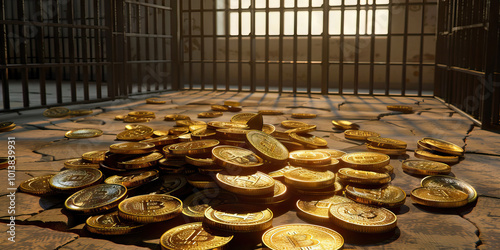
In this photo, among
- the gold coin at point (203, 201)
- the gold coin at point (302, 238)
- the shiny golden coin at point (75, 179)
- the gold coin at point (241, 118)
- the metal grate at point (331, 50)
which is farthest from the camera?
the metal grate at point (331, 50)

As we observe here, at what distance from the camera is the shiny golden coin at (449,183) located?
85.9 inches

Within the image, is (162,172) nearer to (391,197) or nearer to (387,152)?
(391,197)

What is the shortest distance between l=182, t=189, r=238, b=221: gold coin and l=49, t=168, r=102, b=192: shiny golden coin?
555 mm

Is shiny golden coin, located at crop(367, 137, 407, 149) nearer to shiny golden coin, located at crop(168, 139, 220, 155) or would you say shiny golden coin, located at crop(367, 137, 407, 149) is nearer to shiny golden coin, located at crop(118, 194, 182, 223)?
shiny golden coin, located at crop(168, 139, 220, 155)

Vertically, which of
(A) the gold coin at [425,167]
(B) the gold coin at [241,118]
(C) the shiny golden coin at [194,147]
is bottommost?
(A) the gold coin at [425,167]

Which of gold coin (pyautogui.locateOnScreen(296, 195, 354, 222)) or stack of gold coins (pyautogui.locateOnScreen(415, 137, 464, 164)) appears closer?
gold coin (pyautogui.locateOnScreen(296, 195, 354, 222))

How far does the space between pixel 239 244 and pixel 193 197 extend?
0.46 metres

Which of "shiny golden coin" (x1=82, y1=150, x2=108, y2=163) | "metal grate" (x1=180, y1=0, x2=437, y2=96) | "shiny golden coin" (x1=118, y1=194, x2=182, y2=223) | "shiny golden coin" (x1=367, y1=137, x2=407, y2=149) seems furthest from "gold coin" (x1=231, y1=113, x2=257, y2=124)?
"metal grate" (x1=180, y1=0, x2=437, y2=96)

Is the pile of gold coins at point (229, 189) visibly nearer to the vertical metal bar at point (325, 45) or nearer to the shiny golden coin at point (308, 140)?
the shiny golden coin at point (308, 140)

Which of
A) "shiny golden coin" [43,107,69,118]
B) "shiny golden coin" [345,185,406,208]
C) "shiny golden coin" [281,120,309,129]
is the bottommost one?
"shiny golden coin" [345,185,406,208]

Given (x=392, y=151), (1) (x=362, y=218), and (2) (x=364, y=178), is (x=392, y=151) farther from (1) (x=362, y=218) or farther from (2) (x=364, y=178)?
(1) (x=362, y=218)

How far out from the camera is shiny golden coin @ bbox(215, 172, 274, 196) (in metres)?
1.92

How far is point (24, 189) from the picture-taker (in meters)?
2.22

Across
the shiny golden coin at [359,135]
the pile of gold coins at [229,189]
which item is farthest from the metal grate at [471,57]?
Answer: the pile of gold coins at [229,189]
